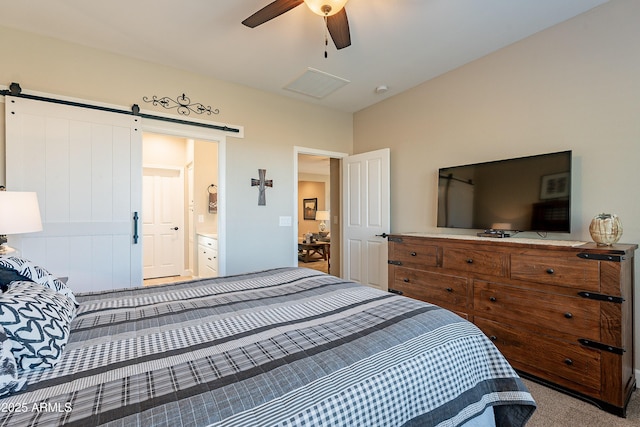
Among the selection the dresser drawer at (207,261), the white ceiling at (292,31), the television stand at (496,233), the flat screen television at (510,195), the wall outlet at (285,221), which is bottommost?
the dresser drawer at (207,261)

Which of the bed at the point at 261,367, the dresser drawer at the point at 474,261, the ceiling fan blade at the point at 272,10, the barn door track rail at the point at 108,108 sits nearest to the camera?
the bed at the point at 261,367

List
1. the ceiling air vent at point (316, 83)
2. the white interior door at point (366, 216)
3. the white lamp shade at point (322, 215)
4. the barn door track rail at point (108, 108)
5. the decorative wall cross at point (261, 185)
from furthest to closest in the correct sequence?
the white lamp shade at point (322, 215) → the white interior door at point (366, 216) → the decorative wall cross at point (261, 185) → the ceiling air vent at point (316, 83) → the barn door track rail at point (108, 108)

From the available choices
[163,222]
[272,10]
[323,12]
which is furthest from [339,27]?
[163,222]

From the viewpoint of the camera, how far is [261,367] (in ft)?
2.90

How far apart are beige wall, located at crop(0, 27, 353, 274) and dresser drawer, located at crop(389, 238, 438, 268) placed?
1467 millimetres

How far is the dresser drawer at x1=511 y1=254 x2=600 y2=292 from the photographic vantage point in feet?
6.02

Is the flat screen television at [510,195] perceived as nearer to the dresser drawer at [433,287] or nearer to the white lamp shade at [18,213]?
the dresser drawer at [433,287]

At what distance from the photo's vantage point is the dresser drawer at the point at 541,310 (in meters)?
1.86

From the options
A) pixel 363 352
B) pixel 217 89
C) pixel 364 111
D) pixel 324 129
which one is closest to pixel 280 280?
pixel 363 352

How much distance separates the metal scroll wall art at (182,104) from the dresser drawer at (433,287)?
2.72 m

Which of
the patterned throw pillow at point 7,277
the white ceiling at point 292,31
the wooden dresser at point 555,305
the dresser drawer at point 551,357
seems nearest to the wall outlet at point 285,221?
the white ceiling at point 292,31

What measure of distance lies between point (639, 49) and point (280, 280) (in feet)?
9.59

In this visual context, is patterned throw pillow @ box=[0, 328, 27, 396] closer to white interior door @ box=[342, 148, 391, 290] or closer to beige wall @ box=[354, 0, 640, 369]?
beige wall @ box=[354, 0, 640, 369]

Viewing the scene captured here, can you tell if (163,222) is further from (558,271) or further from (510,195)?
(558,271)
